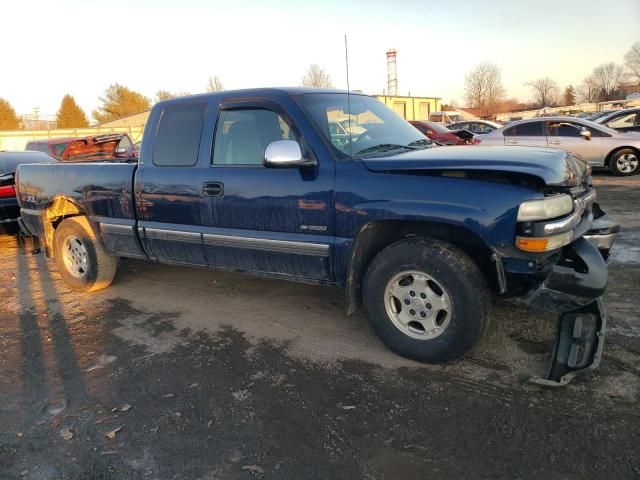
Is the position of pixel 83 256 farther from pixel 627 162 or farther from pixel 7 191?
pixel 627 162

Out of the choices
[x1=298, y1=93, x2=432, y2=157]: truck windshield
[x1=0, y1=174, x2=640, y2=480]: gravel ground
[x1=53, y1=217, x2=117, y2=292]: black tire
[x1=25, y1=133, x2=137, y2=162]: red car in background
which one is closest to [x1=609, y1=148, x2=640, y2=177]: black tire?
[x1=0, y1=174, x2=640, y2=480]: gravel ground

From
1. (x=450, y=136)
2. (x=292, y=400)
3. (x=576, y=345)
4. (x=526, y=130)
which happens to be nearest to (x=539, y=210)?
(x=576, y=345)

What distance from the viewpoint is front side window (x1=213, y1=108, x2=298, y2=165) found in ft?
12.8

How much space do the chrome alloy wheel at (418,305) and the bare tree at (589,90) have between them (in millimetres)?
112881

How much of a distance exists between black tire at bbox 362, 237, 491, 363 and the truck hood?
1.63 ft

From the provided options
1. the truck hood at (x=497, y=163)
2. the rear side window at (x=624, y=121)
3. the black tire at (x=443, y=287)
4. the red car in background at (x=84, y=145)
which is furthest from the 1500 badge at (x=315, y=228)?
the rear side window at (x=624, y=121)

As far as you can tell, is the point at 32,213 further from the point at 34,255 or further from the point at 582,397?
the point at 582,397

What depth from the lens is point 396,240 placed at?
139 inches

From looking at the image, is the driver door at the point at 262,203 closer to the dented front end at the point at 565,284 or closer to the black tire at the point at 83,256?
the dented front end at the point at 565,284

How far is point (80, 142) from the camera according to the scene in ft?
38.3

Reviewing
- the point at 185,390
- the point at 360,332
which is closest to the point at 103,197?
the point at 185,390

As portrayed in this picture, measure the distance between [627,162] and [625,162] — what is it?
4 centimetres

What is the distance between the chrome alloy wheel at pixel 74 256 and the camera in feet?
17.5

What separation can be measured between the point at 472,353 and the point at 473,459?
1.12 meters
